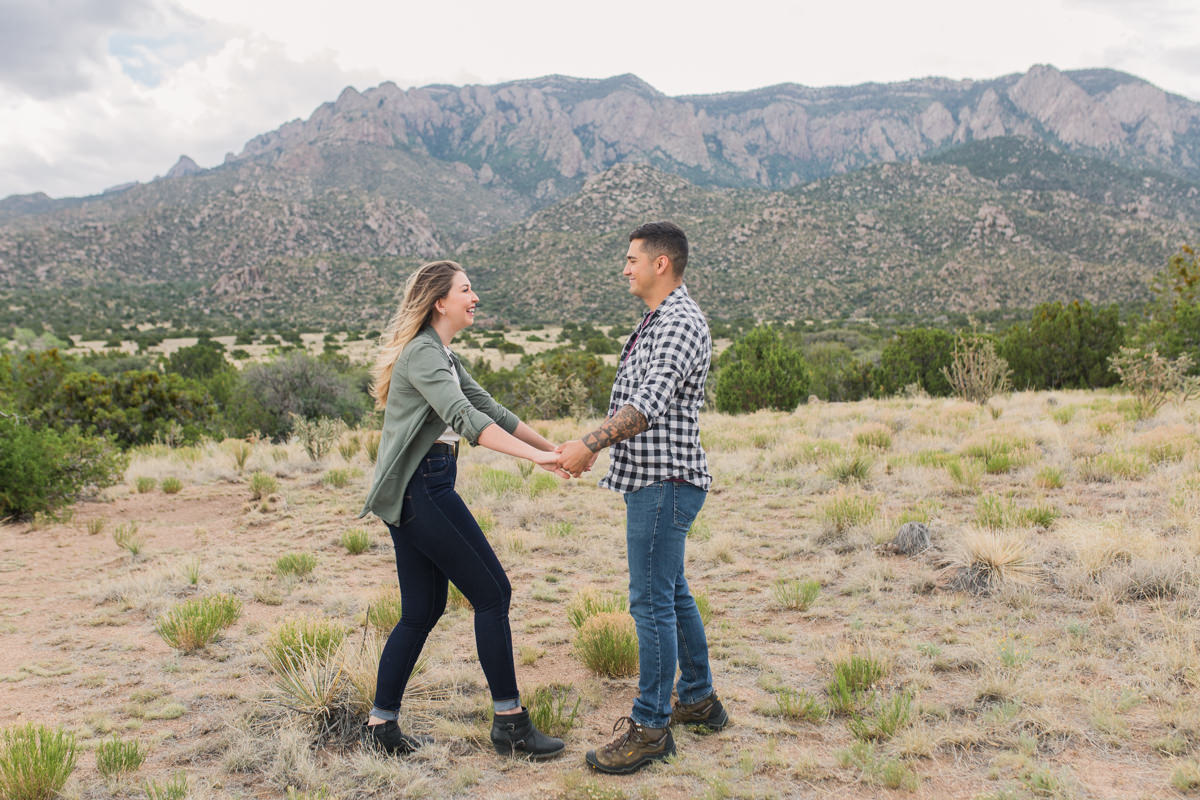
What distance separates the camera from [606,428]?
2.95 metres

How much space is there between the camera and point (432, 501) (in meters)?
3.12

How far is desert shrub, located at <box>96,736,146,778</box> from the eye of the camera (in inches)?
128

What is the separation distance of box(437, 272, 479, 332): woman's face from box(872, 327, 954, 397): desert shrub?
1789cm

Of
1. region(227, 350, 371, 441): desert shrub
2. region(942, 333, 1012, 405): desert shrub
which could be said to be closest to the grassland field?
region(942, 333, 1012, 405): desert shrub

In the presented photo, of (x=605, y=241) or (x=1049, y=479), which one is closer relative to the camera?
(x=1049, y=479)

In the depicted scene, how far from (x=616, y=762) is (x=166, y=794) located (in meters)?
1.95

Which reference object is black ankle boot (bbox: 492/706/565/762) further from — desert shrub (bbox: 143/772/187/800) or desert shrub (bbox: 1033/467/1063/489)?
desert shrub (bbox: 1033/467/1063/489)

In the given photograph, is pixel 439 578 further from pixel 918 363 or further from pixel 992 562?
pixel 918 363

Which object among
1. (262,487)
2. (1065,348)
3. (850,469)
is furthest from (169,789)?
(1065,348)

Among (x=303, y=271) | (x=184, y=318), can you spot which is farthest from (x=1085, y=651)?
(x=303, y=271)

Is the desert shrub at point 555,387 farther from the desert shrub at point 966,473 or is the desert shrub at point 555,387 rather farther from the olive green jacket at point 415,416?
the olive green jacket at point 415,416

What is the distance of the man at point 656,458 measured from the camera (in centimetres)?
306

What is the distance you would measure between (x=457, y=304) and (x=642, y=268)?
2.91 feet

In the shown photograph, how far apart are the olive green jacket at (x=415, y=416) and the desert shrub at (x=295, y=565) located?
156 inches
